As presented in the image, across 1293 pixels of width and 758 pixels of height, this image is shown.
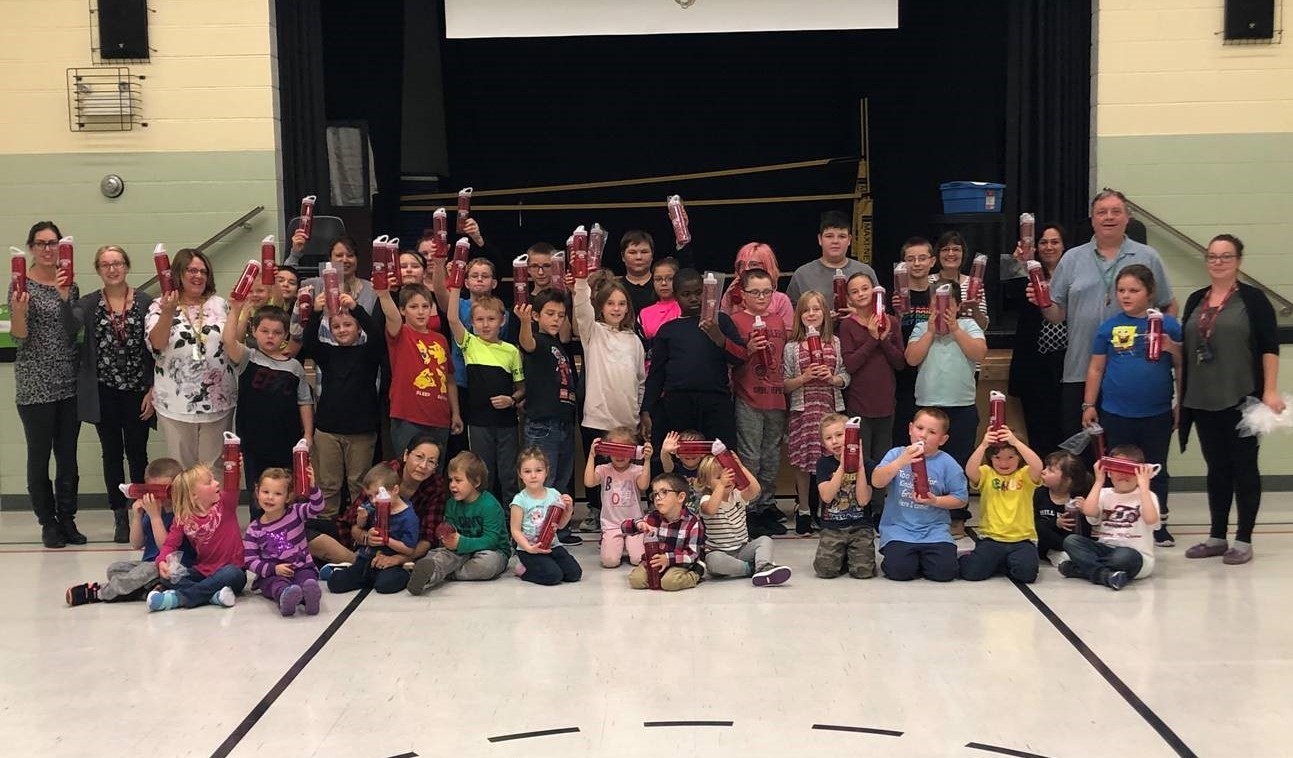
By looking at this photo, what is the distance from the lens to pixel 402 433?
6207 millimetres

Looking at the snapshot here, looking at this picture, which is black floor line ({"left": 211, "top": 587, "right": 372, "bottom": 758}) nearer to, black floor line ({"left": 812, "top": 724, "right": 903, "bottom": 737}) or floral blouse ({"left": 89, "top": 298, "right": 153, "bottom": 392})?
black floor line ({"left": 812, "top": 724, "right": 903, "bottom": 737})

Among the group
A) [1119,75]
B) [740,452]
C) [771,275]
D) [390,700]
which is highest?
[1119,75]

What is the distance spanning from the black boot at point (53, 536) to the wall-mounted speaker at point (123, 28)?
271 centimetres

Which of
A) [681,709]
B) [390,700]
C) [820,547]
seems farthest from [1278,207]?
[390,700]

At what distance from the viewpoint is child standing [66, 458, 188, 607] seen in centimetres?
543

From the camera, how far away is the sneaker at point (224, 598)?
529 cm

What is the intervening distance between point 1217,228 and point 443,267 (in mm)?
4259

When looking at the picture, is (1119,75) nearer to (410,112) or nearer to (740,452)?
(740,452)

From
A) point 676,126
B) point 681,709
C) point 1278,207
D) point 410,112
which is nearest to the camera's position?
point 681,709

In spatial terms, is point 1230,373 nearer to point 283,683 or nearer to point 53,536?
point 283,683

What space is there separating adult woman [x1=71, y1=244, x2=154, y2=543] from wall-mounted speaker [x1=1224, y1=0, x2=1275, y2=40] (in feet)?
19.3

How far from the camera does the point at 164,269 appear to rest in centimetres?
583

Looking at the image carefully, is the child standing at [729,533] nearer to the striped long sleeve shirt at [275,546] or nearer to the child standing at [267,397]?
the striped long sleeve shirt at [275,546]

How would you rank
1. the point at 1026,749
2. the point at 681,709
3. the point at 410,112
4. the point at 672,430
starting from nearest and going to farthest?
the point at 1026,749
the point at 681,709
the point at 672,430
the point at 410,112
